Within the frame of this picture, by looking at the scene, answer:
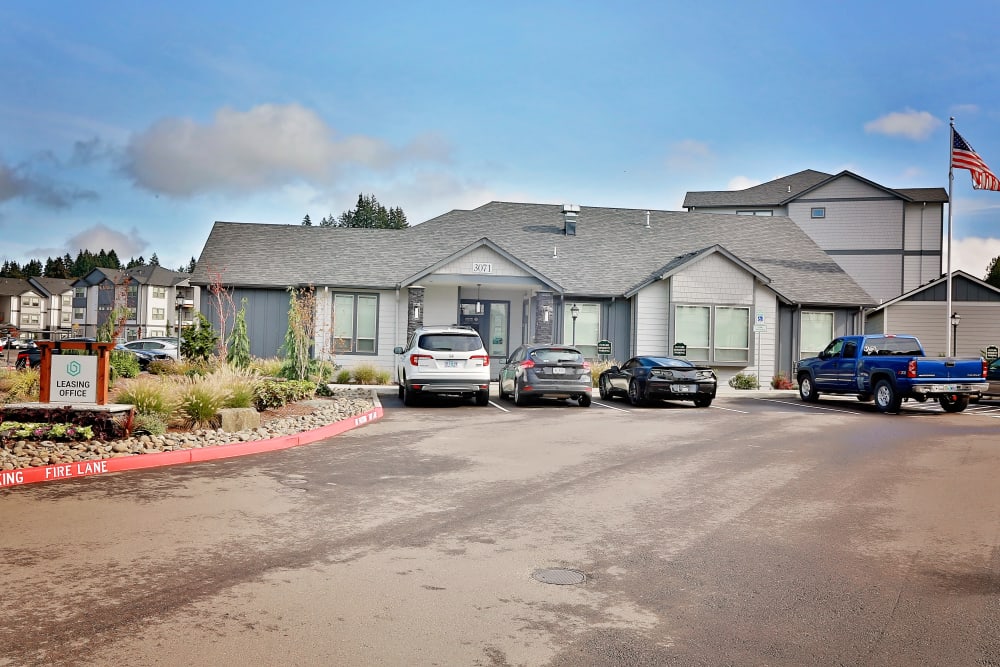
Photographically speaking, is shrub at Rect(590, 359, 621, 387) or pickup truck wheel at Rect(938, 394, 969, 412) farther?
shrub at Rect(590, 359, 621, 387)

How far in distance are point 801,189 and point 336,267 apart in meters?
32.3

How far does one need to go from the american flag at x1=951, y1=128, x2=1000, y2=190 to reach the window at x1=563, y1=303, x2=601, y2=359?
1341 cm

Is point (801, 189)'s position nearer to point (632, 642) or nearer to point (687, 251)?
point (687, 251)

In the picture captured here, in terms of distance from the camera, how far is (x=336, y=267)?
2859 cm

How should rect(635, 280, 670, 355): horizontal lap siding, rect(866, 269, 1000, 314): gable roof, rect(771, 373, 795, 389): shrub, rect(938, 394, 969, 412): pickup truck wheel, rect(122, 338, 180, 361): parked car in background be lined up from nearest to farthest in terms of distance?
rect(938, 394, 969, 412): pickup truck wheel < rect(771, 373, 795, 389): shrub < rect(635, 280, 670, 355): horizontal lap siding < rect(122, 338, 180, 361): parked car in background < rect(866, 269, 1000, 314): gable roof

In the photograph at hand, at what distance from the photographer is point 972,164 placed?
27.2 m

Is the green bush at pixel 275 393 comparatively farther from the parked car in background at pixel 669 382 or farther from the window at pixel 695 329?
the window at pixel 695 329

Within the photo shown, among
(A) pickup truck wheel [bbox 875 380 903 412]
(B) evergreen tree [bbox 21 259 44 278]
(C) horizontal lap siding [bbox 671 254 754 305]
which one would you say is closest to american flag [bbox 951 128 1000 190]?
(C) horizontal lap siding [bbox 671 254 754 305]

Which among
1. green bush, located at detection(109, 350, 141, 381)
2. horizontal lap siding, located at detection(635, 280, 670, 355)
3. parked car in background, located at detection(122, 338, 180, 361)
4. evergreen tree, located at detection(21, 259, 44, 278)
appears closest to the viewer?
green bush, located at detection(109, 350, 141, 381)

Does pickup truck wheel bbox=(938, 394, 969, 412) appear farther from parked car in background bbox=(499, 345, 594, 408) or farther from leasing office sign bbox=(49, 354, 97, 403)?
leasing office sign bbox=(49, 354, 97, 403)

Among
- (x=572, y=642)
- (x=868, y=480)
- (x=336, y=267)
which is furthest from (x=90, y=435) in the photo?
(x=336, y=267)

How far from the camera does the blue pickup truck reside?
61.5ft

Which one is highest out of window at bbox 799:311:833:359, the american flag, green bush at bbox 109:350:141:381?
the american flag

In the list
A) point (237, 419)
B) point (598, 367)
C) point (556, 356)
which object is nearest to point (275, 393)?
point (237, 419)
